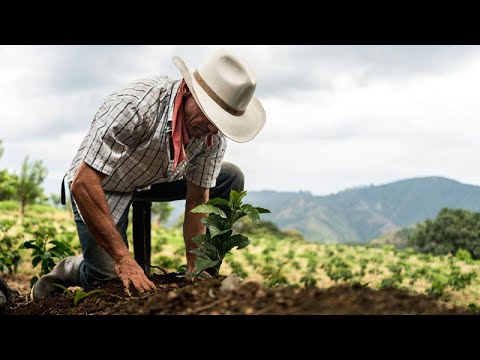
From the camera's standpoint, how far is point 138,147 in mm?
3010

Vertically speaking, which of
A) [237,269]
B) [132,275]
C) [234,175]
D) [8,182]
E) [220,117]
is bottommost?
[237,269]

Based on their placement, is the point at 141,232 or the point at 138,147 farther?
the point at 141,232

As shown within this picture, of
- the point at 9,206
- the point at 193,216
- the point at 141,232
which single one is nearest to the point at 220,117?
the point at 193,216

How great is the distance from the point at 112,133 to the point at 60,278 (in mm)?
1340

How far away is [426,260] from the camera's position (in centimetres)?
809

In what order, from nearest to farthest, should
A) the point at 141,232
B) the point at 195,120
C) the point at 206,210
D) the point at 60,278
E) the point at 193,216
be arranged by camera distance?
the point at 206,210 < the point at 195,120 < the point at 193,216 < the point at 60,278 < the point at 141,232

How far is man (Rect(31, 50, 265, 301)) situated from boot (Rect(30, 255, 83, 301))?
170 millimetres

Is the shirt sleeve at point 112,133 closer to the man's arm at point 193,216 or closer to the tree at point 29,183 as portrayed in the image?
the man's arm at point 193,216

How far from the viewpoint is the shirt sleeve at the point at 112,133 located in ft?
8.82

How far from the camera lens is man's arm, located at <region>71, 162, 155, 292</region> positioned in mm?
2629

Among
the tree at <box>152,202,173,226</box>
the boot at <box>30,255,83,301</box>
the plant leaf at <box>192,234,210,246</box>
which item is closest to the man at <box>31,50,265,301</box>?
the boot at <box>30,255,83,301</box>

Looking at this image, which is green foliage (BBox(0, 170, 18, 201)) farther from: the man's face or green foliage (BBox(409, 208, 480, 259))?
green foliage (BBox(409, 208, 480, 259))

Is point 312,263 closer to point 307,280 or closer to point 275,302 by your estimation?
point 307,280
